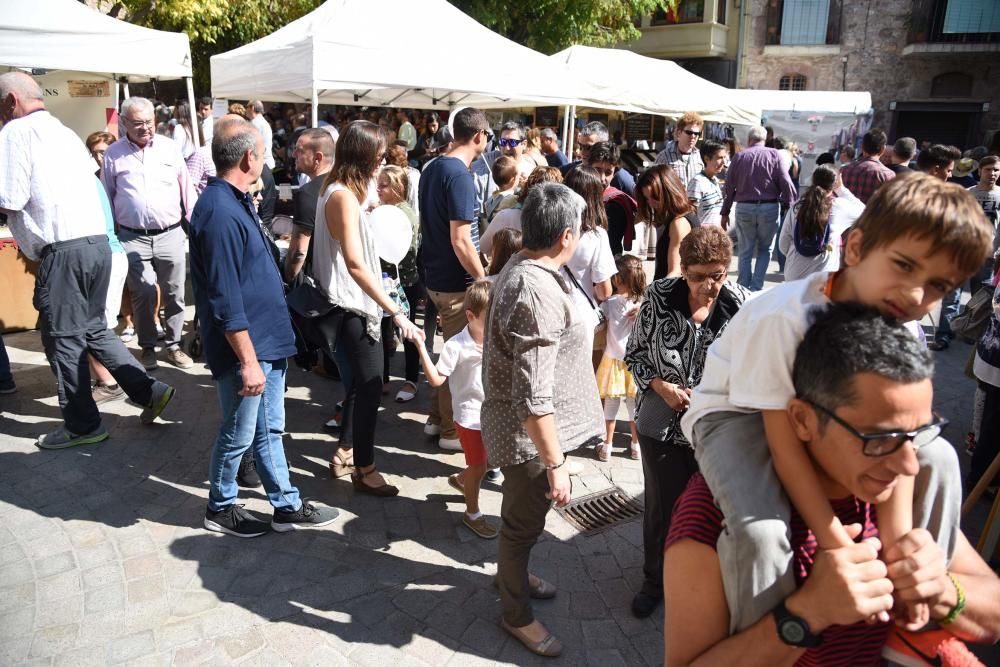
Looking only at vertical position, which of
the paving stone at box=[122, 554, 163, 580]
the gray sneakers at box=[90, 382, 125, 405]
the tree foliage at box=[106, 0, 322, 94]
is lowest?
the paving stone at box=[122, 554, 163, 580]

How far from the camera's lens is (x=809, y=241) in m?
5.71

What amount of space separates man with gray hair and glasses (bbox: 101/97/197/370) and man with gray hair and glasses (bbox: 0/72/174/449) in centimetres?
105

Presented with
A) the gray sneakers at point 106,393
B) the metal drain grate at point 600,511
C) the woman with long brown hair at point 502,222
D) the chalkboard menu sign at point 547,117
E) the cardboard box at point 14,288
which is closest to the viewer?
the metal drain grate at point 600,511

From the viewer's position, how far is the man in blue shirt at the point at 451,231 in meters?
4.36

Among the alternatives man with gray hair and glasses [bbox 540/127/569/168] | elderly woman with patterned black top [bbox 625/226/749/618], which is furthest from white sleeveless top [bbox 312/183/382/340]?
man with gray hair and glasses [bbox 540/127/569/168]

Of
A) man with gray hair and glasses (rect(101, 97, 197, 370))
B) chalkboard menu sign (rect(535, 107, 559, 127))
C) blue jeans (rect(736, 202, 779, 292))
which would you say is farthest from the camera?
chalkboard menu sign (rect(535, 107, 559, 127))

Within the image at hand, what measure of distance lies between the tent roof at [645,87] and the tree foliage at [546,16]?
7.24 m

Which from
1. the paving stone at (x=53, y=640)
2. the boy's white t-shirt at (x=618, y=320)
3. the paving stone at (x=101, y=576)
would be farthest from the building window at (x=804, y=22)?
the paving stone at (x=53, y=640)

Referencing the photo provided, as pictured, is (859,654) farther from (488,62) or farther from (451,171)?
(488,62)

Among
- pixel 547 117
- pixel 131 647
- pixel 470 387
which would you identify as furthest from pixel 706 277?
pixel 547 117

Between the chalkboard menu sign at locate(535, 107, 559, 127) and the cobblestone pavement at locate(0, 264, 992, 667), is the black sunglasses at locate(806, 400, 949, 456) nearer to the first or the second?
the cobblestone pavement at locate(0, 264, 992, 667)

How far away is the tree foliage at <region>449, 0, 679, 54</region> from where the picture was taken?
1772 cm

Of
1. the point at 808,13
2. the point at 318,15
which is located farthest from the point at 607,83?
the point at 808,13

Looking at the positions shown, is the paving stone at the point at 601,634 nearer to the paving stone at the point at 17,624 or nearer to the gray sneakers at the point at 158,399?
the paving stone at the point at 17,624
